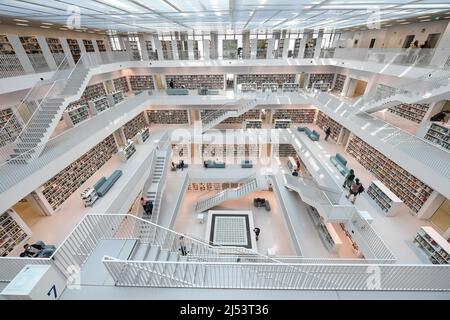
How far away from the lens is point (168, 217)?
37.7 ft

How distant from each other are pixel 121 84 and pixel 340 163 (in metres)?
18.8

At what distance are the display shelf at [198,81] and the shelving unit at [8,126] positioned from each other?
11991 millimetres

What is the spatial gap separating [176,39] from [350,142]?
1646 cm

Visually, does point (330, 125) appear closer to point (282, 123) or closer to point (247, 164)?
point (282, 123)

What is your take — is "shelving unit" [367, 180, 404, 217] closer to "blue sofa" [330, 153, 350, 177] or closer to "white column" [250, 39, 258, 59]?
"blue sofa" [330, 153, 350, 177]

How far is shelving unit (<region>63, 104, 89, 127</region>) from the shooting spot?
10855 millimetres

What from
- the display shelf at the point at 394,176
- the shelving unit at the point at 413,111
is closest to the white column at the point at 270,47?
the display shelf at the point at 394,176

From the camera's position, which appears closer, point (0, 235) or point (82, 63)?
point (0, 235)

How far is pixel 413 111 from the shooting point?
11617 mm

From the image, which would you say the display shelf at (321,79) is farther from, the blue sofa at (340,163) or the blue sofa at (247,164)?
the blue sofa at (247,164)

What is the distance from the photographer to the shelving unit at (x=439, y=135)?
8070 millimetres

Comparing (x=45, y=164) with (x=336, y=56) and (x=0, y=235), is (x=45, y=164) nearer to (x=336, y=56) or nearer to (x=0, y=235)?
(x=0, y=235)

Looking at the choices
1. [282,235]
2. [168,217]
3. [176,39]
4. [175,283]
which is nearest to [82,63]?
[176,39]

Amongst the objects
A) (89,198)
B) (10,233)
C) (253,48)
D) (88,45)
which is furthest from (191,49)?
(10,233)
